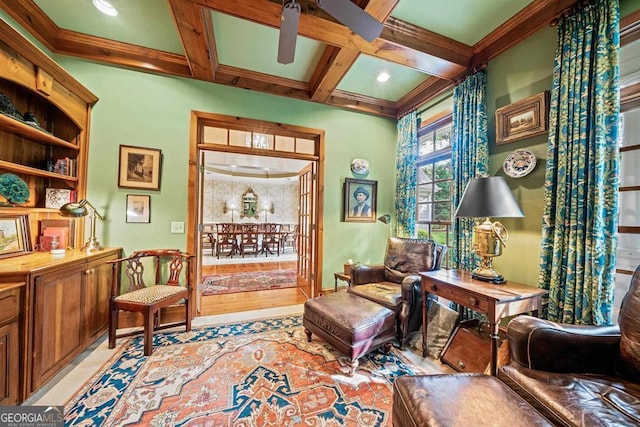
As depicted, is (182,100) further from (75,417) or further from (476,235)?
(476,235)

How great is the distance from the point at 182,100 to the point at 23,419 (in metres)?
2.91

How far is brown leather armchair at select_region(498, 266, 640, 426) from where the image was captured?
100 centimetres

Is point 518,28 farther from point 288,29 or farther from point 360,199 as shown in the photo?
point 360,199

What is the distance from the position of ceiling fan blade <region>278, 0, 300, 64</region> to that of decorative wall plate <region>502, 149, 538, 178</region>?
2107 mm

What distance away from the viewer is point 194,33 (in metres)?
2.13

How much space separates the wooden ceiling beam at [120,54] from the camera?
95.7 inches

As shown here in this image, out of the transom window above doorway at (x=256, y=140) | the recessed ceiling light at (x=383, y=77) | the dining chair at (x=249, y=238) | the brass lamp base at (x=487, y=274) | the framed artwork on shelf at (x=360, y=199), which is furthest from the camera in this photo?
the dining chair at (x=249, y=238)

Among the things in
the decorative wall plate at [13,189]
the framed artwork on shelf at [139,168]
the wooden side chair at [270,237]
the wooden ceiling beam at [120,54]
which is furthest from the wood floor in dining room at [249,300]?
the wooden side chair at [270,237]

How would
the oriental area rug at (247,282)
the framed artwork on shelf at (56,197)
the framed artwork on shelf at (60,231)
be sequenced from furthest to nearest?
the oriental area rug at (247,282) < the framed artwork on shelf at (56,197) < the framed artwork on shelf at (60,231)

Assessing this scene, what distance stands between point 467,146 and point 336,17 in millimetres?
1873

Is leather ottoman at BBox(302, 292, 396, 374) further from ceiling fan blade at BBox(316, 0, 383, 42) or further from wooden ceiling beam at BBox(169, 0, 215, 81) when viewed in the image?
wooden ceiling beam at BBox(169, 0, 215, 81)

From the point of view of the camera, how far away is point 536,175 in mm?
2057

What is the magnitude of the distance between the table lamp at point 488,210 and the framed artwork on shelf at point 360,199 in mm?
1792

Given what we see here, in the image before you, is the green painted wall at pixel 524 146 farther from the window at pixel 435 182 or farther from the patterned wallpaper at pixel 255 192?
the patterned wallpaper at pixel 255 192
